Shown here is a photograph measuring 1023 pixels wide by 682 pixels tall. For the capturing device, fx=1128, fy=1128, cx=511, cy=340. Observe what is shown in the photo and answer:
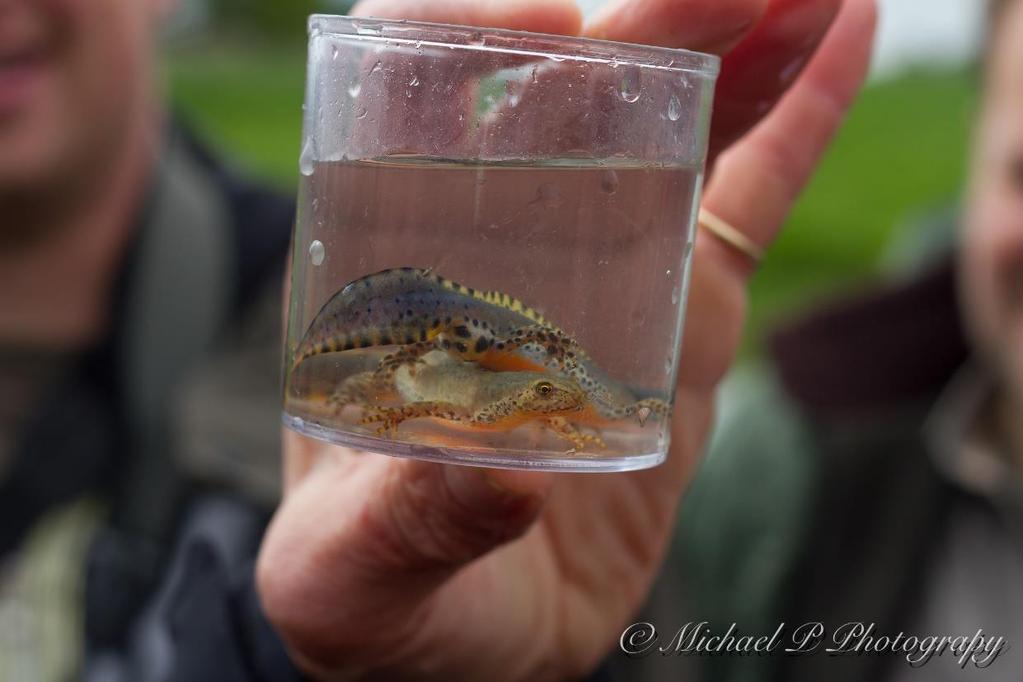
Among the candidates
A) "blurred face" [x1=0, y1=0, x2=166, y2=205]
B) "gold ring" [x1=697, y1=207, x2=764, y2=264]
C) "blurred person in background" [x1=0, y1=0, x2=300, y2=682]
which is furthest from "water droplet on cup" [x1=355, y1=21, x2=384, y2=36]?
"blurred face" [x1=0, y1=0, x2=166, y2=205]

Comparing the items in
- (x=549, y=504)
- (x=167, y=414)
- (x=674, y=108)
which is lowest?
(x=167, y=414)

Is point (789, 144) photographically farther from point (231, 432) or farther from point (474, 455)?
point (231, 432)

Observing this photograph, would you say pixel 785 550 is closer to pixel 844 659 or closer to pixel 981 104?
pixel 844 659

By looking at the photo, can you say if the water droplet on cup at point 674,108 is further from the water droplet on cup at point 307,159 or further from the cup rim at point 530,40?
the water droplet on cup at point 307,159

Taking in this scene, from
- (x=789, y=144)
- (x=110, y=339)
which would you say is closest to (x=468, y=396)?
(x=789, y=144)

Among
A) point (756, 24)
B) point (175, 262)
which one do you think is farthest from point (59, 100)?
point (756, 24)

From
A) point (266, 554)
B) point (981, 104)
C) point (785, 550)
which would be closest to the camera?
point (266, 554)
